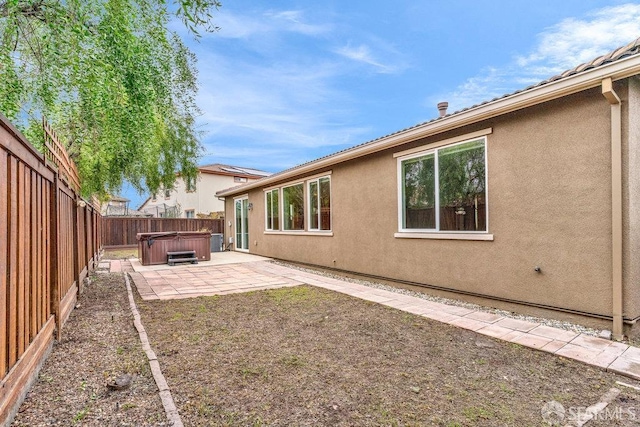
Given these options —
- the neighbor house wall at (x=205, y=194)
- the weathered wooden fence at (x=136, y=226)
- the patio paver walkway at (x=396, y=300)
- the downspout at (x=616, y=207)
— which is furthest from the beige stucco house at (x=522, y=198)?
the neighbor house wall at (x=205, y=194)

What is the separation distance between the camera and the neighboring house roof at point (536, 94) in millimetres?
3578

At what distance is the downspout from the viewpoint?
12.1 ft

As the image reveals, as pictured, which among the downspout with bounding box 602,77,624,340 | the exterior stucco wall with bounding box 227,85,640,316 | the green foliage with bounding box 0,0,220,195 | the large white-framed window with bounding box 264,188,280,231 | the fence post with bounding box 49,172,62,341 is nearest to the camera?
the fence post with bounding box 49,172,62,341

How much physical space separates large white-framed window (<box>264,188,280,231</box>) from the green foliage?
4.23 metres

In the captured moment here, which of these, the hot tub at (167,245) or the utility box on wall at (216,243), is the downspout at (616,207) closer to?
the hot tub at (167,245)

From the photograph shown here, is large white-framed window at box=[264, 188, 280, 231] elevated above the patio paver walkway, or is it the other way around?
large white-framed window at box=[264, 188, 280, 231]

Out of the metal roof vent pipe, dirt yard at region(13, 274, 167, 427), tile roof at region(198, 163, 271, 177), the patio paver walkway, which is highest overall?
tile roof at region(198, 163, 271, 177)

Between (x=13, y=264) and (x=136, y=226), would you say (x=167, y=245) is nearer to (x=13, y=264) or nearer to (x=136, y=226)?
(x=13, y=264)

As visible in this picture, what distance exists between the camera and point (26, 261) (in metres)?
2.40

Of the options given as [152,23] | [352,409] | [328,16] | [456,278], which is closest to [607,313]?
[456,278]

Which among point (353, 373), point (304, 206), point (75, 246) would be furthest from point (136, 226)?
point (353, 373)

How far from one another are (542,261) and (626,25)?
5.55 m

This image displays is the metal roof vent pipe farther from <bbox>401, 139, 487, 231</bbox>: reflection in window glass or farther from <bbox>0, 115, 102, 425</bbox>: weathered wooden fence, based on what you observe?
<bbox>0, 115, 102, 425</bbox>: weathered wooden fence

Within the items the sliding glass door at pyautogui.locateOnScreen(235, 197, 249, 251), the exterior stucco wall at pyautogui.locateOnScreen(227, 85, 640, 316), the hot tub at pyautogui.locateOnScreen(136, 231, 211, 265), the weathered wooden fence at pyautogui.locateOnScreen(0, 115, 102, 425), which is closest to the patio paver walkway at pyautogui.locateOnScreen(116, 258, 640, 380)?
the exterior stucco wall at pyautogui.locateOnScreen(227, 85, 640, 316)
